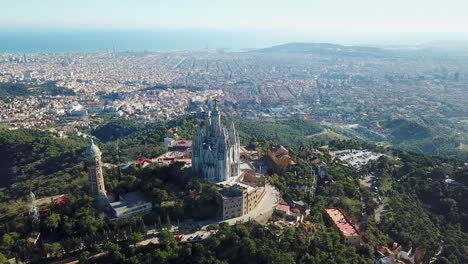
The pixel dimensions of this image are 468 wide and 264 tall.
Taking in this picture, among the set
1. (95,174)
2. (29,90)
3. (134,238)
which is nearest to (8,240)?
(95,174)

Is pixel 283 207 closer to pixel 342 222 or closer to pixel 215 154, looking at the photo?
pixel 342 222

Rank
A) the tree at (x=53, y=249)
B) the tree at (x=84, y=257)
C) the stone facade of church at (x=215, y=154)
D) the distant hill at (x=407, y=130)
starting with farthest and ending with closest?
the distant hill at (x=407, y=130), the stone facade of church at (x=215, y=154), the tree at (x=53, y=249), the tree at (x=84, y=257)

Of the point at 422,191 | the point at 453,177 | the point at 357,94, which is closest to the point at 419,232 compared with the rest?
the point at 422,191

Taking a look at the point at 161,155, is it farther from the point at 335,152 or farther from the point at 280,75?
the point at 280,75

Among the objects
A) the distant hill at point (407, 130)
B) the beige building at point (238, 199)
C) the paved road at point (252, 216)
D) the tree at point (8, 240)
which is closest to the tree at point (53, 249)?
the tree at point (8, 240)

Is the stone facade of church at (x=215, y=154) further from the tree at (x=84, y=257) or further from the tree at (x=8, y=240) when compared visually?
the tree at (x=8, y=240)

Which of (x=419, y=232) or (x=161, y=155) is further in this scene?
(x=161, y=155)
